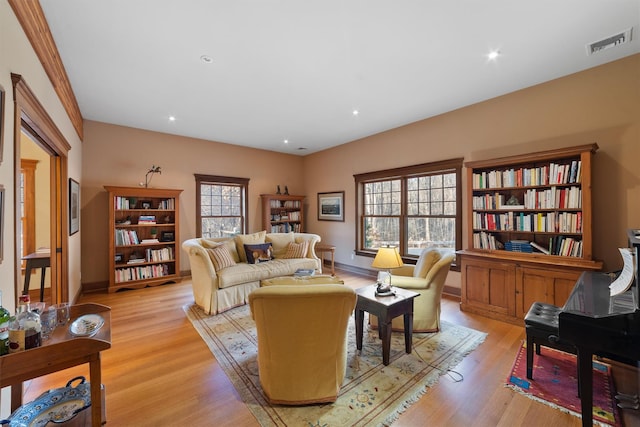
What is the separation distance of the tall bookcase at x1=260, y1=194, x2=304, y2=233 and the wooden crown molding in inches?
152

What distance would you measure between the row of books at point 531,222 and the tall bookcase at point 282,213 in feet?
14.1

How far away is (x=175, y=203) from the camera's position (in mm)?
5129

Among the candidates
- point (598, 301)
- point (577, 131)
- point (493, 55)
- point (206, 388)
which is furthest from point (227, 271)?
point (577, 131)

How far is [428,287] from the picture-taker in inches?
116

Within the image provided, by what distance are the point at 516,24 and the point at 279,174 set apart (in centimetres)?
548

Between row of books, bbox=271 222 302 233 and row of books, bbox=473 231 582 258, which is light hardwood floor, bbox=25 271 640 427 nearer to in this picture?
row of books, bbox=473 231 582 258

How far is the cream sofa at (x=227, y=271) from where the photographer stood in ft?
11.8

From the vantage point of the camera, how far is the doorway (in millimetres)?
1747

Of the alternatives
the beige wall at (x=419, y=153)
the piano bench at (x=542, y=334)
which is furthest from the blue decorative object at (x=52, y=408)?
the beige wall at (x=419, y=153)

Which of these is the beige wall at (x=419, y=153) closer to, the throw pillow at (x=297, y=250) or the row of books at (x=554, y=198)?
the row of books at (x=554, y=198)

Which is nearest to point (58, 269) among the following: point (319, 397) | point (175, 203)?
point (175, 203)

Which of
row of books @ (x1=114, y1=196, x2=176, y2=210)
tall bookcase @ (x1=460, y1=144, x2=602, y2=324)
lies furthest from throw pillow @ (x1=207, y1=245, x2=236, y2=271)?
tall bookcase @ (x1=460, y1=144, x2=602, y2=324)

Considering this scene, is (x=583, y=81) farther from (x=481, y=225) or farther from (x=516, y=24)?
(x=481, y=225)

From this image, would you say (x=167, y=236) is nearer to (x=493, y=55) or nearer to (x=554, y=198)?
(x=493, y=55)
